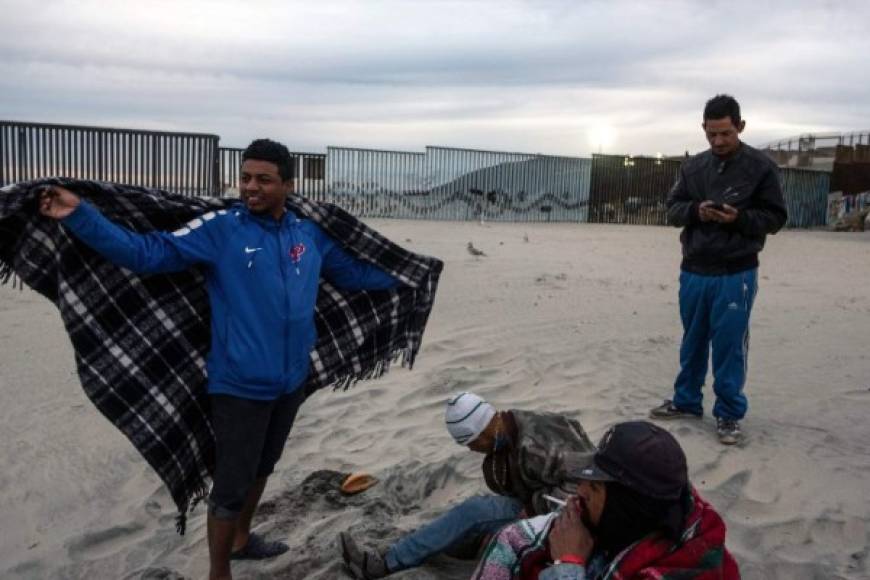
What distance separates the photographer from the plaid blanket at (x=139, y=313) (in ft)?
9.89

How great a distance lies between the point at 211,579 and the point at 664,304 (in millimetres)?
7501

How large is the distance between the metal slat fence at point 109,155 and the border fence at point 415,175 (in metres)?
0.02

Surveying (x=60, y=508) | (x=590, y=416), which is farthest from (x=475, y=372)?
(x=60, y=508)

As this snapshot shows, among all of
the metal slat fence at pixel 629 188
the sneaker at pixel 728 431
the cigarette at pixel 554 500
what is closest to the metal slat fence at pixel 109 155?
the metal slat fence at pixel 629 188

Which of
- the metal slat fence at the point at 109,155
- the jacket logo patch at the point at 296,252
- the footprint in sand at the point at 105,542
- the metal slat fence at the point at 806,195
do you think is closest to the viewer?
the jacket logo patch at the point at 296,252

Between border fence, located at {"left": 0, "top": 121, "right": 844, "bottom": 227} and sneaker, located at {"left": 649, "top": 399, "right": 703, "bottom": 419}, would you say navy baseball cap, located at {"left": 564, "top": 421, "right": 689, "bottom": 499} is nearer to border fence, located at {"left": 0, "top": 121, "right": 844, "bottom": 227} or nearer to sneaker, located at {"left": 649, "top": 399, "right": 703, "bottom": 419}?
sneaker, located at {"left": 649, "top": 399, "right": 703, "bottom": 419}

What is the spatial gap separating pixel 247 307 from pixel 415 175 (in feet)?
69.6

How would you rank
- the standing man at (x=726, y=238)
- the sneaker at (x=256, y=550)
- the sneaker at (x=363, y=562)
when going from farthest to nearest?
the standing man at (x=726, y=238)
the sneaker at (x=256, y=550)
the sneaker at (x=363, y=562)

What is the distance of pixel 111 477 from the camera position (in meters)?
5.08

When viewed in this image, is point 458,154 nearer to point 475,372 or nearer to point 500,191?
point 500,191

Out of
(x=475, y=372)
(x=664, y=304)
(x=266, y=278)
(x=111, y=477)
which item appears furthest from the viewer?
(x=664, y=304)

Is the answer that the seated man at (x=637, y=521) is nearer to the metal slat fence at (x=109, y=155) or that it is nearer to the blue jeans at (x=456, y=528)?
the blue jeans at (x=456, y=528)

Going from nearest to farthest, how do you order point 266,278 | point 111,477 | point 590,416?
point 266,278
point 111,477
point 590,416

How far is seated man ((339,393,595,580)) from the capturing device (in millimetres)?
3266
